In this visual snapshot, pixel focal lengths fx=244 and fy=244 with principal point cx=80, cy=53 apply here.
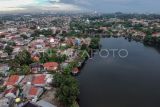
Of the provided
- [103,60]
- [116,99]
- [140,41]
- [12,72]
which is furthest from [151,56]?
[12,72]

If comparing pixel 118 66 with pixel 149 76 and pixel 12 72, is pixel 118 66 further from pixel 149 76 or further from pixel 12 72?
pixel 12 72

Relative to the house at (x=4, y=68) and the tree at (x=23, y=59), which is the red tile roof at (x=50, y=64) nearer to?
the tree at (x=23, y=59)

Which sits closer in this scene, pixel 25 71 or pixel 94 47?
pixel 25 71

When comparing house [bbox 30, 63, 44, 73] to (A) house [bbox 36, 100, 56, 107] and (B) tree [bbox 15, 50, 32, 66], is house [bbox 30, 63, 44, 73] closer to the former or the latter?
(B) tree [bbox 15, 50, 32, 66]

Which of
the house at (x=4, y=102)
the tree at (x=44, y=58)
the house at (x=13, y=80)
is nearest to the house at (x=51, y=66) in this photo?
the tree at (x=44, y=58)

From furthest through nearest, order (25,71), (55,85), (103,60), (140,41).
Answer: (140,41) < (103,60) < (25,71) < (55,85)

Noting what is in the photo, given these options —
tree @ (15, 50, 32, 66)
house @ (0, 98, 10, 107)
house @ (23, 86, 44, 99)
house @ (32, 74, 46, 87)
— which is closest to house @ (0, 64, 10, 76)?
tree @ (15, 50, 32, 66)
